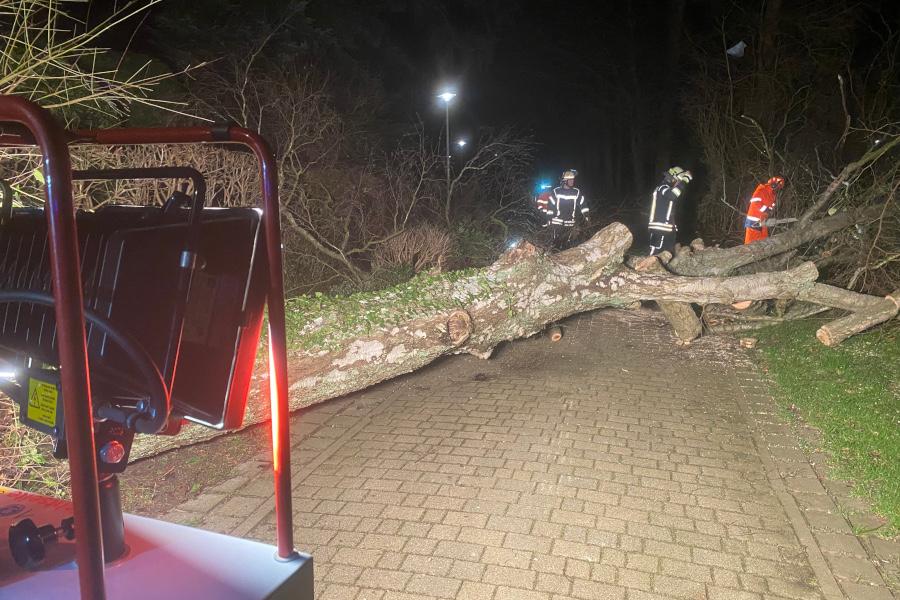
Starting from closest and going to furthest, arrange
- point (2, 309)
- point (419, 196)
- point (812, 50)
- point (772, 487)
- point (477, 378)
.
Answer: point (2, 309), point (772, 487), point (477, 378), point (419, 196), point (812, 50)

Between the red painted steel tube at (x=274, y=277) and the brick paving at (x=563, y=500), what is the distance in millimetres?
1675

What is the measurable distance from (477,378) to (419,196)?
6.40 m

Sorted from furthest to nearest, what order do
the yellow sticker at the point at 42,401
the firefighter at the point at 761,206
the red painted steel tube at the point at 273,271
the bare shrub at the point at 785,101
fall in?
the bare shrub at the point at 785,101 < the firefighter at the point at 761,206 < the red painted steel tube at the point at 273,271 < the yellow sticker at the point at 42,401

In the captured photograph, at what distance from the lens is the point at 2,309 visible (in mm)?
1848

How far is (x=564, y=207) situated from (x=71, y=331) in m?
10.9

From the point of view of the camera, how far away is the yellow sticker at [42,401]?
4.72 feet

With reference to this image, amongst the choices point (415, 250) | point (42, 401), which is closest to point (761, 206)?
point (415, 250)

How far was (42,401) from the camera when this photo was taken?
1.47 m

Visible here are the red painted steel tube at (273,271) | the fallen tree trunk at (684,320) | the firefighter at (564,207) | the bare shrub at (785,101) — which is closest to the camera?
the red painted steel tube at (273,271)

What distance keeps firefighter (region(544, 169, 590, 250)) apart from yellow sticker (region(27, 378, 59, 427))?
412 inches

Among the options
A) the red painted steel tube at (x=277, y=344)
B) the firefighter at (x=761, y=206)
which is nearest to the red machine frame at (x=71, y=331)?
the red painted steel tube at (x=277, y=344)

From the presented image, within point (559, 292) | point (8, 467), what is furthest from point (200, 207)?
point (559, 292)

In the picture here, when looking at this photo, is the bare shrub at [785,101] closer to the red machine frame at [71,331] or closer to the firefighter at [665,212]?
the firefighter at [665,212]

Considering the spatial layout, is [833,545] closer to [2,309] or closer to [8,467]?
[2,309]
